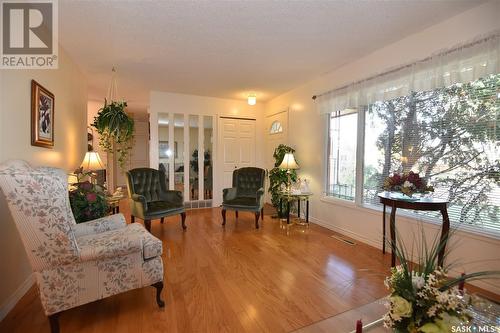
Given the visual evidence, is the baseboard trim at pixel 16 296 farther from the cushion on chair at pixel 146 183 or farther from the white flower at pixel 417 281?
the white flower at pixel 417 281

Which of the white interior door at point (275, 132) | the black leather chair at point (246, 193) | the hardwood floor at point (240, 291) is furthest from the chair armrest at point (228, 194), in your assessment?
the white interior door at point (275, 132)

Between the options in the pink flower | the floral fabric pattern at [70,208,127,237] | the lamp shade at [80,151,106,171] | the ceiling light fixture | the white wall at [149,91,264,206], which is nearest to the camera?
the floral fabric pattern at [70,208,127,237]

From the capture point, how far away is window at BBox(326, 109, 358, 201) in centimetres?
347

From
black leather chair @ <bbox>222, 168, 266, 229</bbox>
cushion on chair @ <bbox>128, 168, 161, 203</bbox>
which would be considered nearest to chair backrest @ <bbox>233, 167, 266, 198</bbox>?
black leather chair @ <bbox>222, 168, 266, 229</bbox>

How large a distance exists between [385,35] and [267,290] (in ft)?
9.41

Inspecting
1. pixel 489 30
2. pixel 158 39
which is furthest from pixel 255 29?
pixel 489 30

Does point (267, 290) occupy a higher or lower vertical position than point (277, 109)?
A: lower

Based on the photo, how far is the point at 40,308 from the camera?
1822mm

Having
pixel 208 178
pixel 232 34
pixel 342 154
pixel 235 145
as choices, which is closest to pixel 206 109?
pixel 235 145

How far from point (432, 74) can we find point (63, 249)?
338 cm

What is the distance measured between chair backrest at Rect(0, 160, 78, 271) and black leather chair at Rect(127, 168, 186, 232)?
75.4 inches

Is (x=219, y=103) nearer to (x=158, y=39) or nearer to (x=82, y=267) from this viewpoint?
(x=158, y=39)

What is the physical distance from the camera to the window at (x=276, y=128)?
5.14 metres
